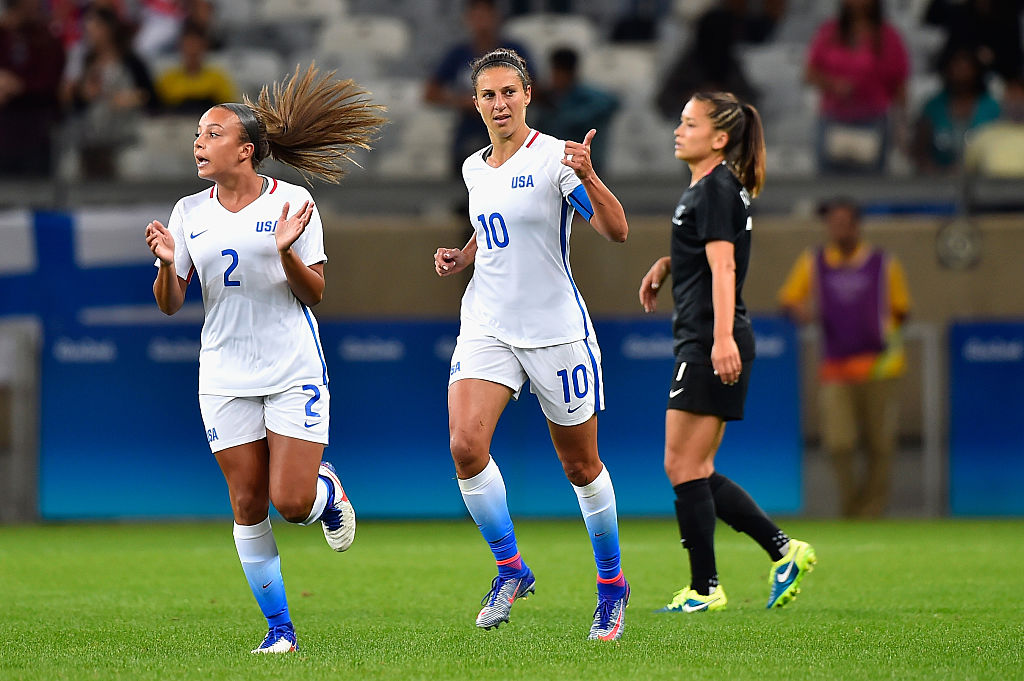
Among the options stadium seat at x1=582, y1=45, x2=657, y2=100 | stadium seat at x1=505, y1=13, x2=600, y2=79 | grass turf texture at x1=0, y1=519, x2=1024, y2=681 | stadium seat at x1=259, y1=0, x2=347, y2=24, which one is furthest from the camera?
stadium seat at x1=259, y1=0, x2=347, y2=24

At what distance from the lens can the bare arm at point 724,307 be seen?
20.9 ft

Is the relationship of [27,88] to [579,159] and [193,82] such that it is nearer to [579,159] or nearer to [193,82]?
[193,82]

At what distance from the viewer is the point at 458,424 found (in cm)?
609

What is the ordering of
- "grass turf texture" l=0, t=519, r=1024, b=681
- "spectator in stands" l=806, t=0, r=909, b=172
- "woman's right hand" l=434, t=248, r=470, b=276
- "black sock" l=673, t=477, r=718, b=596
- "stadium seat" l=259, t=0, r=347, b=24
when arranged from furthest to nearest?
"stadium seat" l=259, t=0, r=347, b=24 < "spectator in stands" l=806, t=0, r=909, b=172 < "black sock" l=673, t=477, r=718, b=596 < "woman's right hand" l=434, t=248, r=470, b=276 < "grass turf texture" l=0, t=519, r=1024, b=681

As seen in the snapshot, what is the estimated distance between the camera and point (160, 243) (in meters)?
5.74

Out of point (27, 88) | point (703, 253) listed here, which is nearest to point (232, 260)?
point (703, 253)

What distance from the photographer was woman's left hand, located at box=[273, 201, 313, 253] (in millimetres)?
5570

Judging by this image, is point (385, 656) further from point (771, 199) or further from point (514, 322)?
point (771, 199)

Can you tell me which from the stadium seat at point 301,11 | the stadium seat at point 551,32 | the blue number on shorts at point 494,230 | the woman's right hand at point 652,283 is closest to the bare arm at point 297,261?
the blue number on shorts at point 494,230

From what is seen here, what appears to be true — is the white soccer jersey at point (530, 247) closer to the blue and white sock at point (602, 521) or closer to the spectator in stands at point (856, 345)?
the blue and white sock at point (602, 521)

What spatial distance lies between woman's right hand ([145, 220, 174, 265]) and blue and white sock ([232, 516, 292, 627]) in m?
1.04

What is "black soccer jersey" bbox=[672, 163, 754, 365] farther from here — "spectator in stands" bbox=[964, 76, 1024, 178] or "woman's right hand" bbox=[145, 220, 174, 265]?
"spectator in stands" bbox=[964, 76, 1024, 178]

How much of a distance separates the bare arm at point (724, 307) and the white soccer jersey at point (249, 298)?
1655 mm

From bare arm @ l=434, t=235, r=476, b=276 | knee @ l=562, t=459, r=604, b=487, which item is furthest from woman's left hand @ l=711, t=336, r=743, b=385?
bare arm @ l=434, t=235, r=476, b=276
